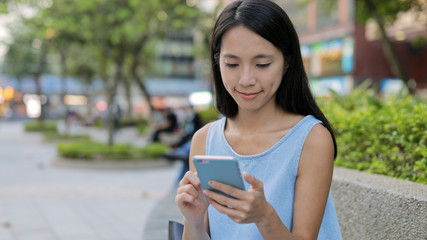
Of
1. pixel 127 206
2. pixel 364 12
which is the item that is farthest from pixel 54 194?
pixel 364 12

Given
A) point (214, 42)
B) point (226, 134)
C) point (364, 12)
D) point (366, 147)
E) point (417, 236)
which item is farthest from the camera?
point (364, 12)

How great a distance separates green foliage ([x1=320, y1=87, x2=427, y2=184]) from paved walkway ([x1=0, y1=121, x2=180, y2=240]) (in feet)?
4.75

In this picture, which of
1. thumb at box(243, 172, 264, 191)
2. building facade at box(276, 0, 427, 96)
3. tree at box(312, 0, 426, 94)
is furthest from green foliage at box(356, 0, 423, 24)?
building facade at box(276, 0, 427, 96)

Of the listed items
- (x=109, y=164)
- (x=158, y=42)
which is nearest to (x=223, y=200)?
(x=109, y=164)

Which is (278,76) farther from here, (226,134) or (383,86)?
(383,86)

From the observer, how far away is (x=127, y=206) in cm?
680

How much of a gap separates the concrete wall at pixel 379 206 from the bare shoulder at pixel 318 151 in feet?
2.25

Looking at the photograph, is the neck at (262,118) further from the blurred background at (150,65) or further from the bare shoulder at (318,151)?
the blurred background at (150,65)

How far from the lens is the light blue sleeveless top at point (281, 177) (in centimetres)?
151

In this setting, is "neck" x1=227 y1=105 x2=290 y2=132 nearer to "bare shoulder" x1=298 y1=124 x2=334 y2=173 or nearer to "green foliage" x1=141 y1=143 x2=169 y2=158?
"bare shoulder" x1=298 y1=124 x2=334 y2=173

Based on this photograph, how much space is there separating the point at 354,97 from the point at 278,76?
4.45m

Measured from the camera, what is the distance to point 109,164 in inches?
440

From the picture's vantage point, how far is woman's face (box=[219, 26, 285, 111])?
4.82 ft

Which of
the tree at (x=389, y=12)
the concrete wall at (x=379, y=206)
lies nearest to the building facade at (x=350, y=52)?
the tree at (x=389, y=12)
